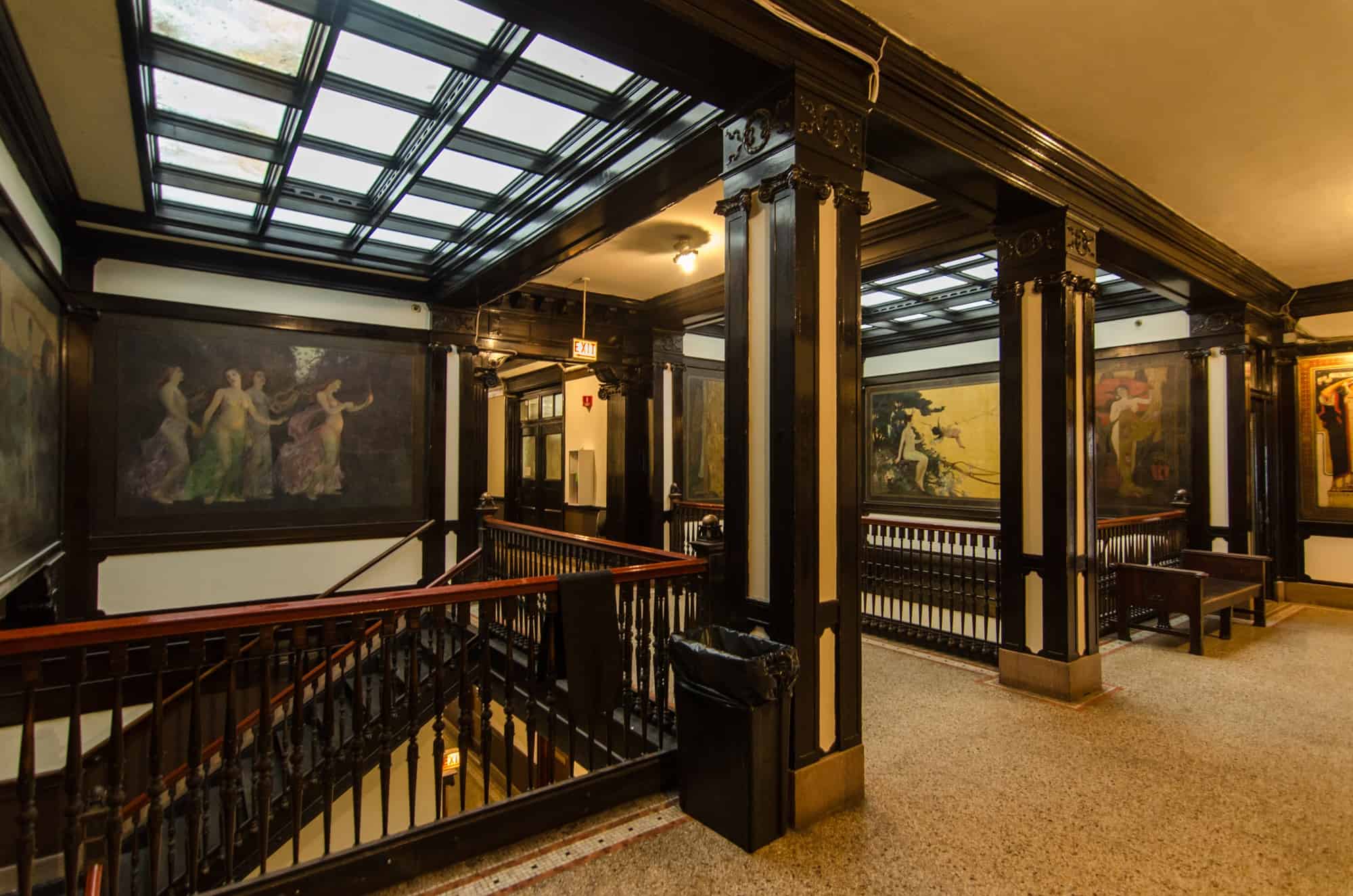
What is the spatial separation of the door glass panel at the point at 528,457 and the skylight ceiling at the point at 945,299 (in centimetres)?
566

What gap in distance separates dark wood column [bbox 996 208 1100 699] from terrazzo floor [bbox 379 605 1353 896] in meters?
0.33

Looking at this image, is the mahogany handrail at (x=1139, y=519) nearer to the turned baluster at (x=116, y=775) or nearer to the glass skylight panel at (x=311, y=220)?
the turned baluster at (x=116, y=775)

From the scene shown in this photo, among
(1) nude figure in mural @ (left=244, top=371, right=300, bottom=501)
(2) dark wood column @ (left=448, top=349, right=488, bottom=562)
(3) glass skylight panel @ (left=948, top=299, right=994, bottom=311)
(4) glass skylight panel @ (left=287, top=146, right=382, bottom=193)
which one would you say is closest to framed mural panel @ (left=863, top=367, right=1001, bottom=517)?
(3) glass skylight panel @ (left=948, top=299, right=994, bottom=311)

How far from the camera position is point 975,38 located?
2824 mm

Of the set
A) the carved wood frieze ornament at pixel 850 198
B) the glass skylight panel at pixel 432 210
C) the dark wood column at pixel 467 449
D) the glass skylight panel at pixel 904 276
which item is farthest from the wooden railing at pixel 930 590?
the dark wood column at pixel 467 449

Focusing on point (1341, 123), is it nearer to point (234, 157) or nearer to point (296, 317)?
point (234, 157)

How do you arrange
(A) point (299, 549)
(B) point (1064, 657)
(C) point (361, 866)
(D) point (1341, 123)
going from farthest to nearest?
1. (A) point (299, 549)
2. (B) point (1064, 657)
3. (D) point (1341, 123)
4. (C) point (361, 866)

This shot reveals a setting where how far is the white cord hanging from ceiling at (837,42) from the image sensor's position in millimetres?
2457

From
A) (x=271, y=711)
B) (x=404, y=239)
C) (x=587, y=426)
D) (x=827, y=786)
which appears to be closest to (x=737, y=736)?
(x=827, y=786)

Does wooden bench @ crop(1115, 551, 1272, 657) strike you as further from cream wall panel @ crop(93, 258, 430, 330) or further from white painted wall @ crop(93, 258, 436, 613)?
cream wall panel @ crop(93, 258, 430, 330)

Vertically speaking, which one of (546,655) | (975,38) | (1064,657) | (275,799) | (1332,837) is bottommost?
(275,799)

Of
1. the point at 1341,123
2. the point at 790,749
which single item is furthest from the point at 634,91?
the point at 1341,123

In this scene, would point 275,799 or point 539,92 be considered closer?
point 539,92

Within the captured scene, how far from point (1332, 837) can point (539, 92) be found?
4751 mm
